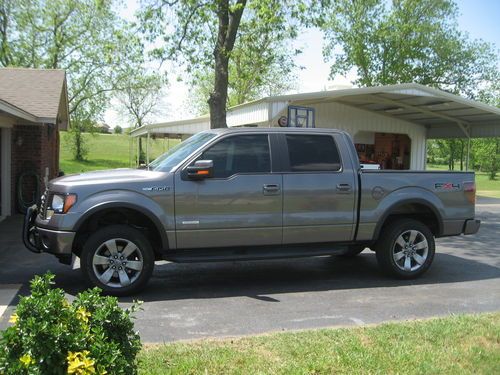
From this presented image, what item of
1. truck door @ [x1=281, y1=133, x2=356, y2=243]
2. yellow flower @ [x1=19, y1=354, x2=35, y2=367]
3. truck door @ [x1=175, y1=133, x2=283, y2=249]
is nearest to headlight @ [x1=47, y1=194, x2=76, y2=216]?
truck door @ [x1=175, y1=133, x2=283, y2=249]

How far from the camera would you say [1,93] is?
1395cm

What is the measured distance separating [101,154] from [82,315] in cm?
5651

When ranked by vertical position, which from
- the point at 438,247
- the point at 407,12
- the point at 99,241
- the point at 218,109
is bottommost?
the point at 438,247

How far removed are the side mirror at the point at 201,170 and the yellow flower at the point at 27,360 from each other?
12.7ft

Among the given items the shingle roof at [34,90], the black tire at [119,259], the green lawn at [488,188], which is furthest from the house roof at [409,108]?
the black tire at [119,259]

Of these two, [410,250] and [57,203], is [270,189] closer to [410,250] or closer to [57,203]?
[410,250]

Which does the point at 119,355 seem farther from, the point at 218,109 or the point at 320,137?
the point at 218,109

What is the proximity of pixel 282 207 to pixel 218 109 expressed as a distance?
280 inches

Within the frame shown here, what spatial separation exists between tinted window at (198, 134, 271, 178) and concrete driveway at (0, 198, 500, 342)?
1548 mm

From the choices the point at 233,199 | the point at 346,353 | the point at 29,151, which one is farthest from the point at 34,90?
the point at 346,353

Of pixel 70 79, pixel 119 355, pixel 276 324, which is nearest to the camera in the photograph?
pixel 119 355

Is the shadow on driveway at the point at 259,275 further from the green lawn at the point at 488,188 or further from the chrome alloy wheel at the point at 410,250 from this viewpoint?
the green lawn at the point at 488,188

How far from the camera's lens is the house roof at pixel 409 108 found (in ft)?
52.0

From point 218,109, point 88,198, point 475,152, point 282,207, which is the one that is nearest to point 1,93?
point 218,109
